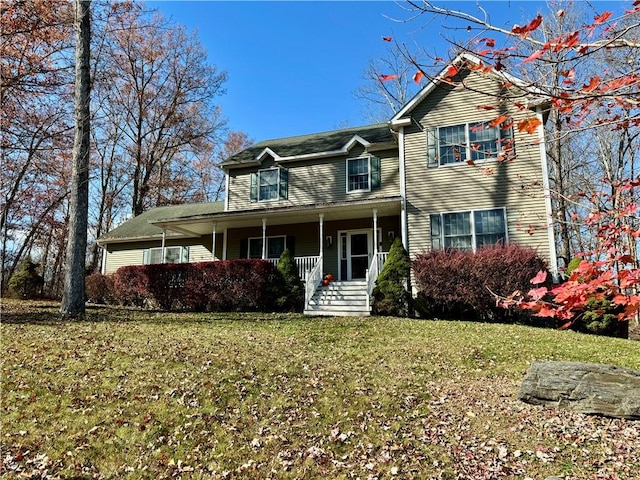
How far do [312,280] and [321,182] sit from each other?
4609mm

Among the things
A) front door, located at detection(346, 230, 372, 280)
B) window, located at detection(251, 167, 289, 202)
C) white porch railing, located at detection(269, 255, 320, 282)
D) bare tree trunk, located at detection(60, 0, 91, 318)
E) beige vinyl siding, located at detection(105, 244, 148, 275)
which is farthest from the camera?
beige vinyl siding, located at detection(105, 244, 148, 275)

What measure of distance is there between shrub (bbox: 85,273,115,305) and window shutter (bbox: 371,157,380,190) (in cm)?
1146

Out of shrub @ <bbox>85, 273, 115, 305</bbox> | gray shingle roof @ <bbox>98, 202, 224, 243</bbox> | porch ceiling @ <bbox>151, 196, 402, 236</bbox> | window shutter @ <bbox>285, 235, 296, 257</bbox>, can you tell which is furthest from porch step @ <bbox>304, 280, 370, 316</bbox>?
shrub @ <bbox>85, 273, 115, 305</bbox>

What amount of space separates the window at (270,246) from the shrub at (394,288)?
5.65m

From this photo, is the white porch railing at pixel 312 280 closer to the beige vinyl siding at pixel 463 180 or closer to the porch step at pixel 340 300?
the porch step at pixel 340 300

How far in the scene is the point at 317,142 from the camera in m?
18.0

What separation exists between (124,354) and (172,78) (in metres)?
26.9

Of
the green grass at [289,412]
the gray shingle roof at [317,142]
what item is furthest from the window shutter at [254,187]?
the green grass at [289,412]

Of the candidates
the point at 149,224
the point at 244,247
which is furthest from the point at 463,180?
the point at 149,224

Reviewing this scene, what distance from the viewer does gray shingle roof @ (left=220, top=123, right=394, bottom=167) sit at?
54.4ft

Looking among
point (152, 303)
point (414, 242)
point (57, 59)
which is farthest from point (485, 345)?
point (57, 59)

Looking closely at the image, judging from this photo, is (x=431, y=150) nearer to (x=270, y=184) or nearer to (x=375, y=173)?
(x=375, y=173)

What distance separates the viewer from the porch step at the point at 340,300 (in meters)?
12.6

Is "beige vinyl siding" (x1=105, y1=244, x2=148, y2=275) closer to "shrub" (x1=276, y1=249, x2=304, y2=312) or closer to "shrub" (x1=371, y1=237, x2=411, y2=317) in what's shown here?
"shrub" (x1=276, y1=249, x2=304, y2=312)
